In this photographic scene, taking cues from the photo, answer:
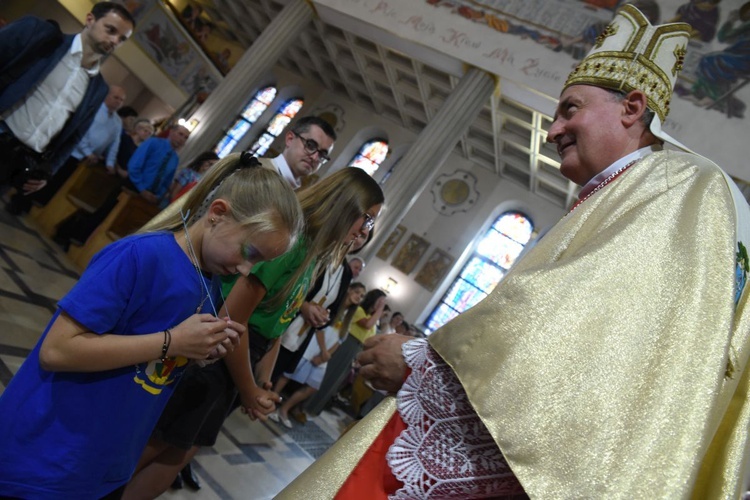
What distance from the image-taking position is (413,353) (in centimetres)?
107

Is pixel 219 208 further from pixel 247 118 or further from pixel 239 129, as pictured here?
pixel 247 118

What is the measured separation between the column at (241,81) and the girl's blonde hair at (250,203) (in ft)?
27.6

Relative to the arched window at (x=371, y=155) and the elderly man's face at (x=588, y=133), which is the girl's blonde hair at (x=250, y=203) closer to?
the elderly man's face at (x=588, y=133)

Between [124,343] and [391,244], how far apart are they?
13.4 m

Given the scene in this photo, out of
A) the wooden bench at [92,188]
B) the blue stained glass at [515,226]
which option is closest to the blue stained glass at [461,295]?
the blue stained glass at [515,226]

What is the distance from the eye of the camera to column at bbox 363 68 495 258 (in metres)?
8.28

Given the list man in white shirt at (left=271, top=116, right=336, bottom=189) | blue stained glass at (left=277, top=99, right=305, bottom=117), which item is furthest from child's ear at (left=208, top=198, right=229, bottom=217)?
blue stained glass at (left=277, top=99, right=305, bottom=117)

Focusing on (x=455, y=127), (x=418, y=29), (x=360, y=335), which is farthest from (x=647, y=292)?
(x=418, y=29)

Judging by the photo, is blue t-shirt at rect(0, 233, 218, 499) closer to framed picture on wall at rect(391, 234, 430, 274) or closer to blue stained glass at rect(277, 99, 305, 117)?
framed picture on wall at rect(391, 234, 430, 274)

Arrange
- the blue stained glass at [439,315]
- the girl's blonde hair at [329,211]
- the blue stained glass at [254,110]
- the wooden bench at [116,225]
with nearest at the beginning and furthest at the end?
the girl's blonde hair at [329,211] < the wooden bench at [116,225] < the blue stained glass at [439,315] < the blue stained glass at [254,110]

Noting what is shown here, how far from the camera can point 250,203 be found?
1.38m

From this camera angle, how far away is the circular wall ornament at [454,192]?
14531 mm

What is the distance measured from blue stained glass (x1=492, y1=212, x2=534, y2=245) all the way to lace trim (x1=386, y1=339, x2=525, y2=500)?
13553mm

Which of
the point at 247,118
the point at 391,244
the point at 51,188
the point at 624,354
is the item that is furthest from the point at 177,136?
the point at 247,118
